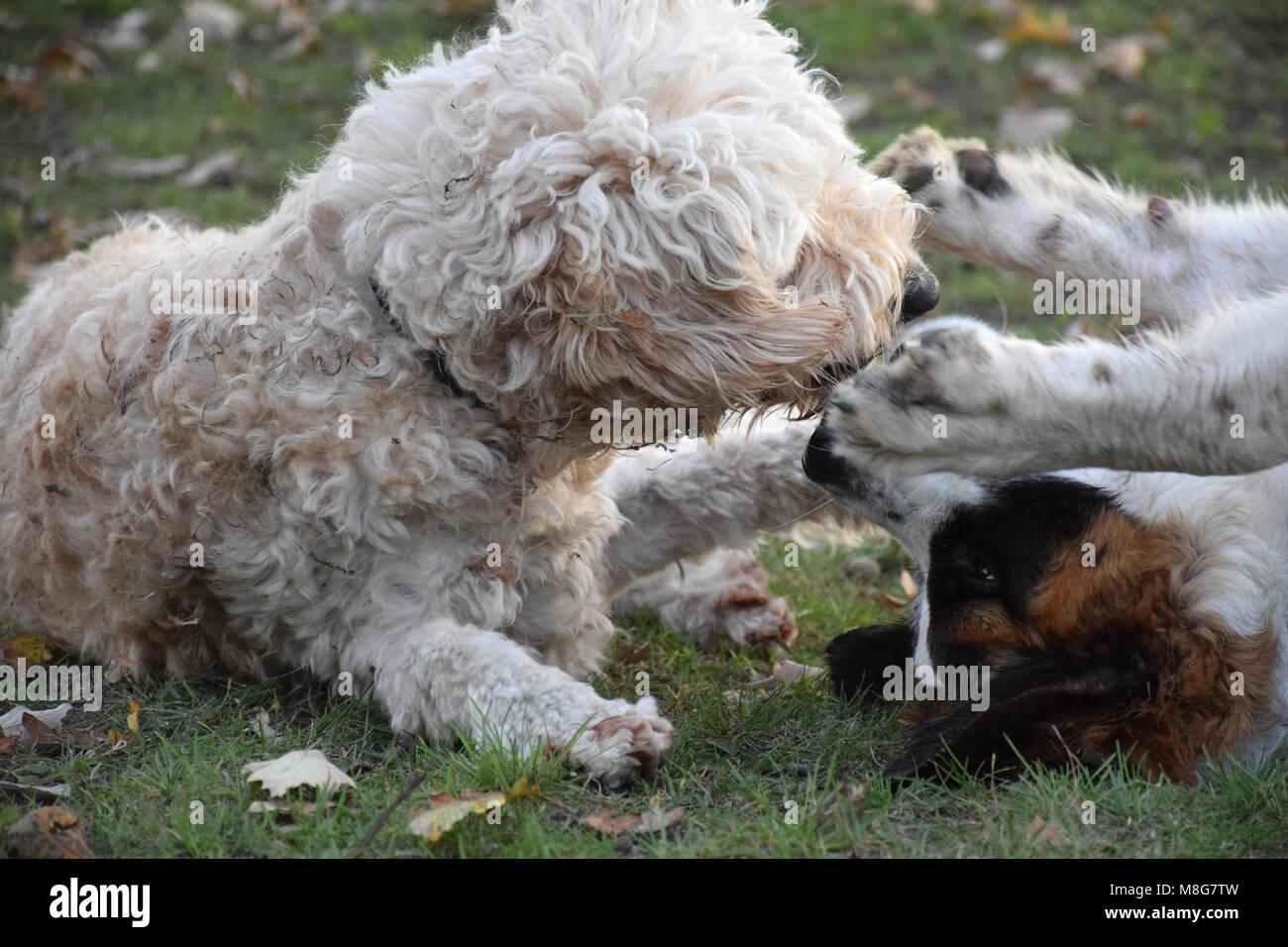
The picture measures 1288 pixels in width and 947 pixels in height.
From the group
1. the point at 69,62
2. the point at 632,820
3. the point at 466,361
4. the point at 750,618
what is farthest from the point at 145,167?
the point at 632,820

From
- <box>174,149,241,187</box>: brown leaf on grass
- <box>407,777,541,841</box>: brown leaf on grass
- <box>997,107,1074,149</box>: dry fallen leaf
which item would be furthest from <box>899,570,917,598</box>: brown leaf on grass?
<box>174,149,241,187</box>: brown leaf on grass

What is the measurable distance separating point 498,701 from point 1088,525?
1573 millimetres

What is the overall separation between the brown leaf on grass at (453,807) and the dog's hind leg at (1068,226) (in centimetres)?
235

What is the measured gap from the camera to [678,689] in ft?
13.5

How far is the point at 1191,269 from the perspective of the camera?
4301 millimetres

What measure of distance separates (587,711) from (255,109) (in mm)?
6054

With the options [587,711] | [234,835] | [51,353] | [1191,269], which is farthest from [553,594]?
[1191,269]

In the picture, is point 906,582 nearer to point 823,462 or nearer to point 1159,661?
point 823,462

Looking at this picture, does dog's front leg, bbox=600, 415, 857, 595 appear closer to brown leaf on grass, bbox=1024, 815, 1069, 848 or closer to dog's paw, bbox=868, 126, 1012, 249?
dog's paw, bbox=868, 126, 1012, 249

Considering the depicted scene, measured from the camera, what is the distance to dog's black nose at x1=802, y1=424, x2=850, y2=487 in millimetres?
3283

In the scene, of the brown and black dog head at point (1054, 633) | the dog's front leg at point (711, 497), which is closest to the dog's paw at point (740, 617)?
the dog's front leg at point (711, 497)

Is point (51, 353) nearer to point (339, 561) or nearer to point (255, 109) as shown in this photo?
point (339, 561)

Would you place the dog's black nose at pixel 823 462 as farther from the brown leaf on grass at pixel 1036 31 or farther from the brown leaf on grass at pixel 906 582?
the brown leaf on grass at pixel 1036 31
